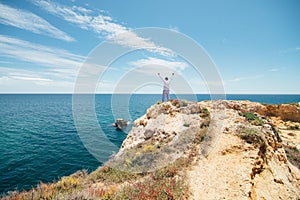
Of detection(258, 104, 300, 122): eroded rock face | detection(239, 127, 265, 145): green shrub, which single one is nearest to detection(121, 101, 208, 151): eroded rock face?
detection(239, 127, 265, 145): green shrub

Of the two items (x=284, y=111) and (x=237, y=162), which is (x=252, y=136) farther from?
(x=284, y=111)

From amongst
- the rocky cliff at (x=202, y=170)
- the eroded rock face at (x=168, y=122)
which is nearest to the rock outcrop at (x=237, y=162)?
the rocky cliff at (x=202, y=170)

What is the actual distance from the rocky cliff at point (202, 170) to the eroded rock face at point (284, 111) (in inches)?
408

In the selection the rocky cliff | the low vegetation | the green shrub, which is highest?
the low vegetation

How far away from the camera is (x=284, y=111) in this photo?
23.4 metres

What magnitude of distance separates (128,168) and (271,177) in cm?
839

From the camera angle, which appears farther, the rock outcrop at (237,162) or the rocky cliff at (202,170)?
the rock outcrop at (237,162)

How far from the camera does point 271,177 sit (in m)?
8.58

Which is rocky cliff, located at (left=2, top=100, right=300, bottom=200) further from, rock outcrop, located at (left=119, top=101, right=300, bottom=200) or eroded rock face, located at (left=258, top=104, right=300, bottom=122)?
eroded rock face, located at (left=258, top=104, right=300, bottom=122)

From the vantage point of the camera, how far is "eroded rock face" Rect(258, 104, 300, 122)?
22.7 meters

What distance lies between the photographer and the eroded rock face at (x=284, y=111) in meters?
22.7

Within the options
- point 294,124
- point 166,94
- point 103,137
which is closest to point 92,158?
point 103,137

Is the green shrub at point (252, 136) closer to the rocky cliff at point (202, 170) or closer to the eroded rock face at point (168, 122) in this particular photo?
the rocky cliff at point (202, 170)

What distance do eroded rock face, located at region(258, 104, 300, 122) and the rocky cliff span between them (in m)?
10.4
